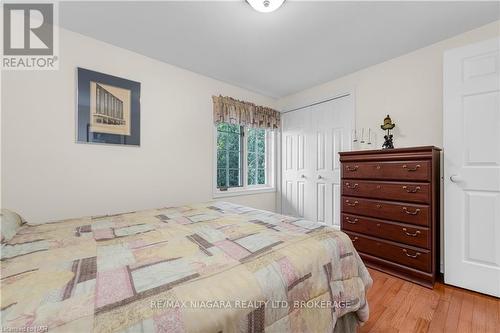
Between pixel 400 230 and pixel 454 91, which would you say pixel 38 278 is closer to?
pixel 400 230

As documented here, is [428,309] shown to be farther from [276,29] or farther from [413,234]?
[276,29]

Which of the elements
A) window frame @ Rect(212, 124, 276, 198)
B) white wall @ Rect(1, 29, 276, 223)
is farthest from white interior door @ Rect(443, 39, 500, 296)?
white wall @ Rect(1, 29, 276, 223)

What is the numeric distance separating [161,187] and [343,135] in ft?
8.18

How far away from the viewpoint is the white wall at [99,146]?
5.67 ft

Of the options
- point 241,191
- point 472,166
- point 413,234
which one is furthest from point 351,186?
point 241,191

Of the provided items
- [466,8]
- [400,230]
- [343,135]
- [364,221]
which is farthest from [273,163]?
[466,8]

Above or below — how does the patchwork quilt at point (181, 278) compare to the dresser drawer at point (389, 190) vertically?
below

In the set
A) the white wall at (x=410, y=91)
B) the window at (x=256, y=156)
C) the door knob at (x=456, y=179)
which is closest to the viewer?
the door knob at (x=456, y=179)

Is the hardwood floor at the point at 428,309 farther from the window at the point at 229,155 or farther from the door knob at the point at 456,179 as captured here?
the window at the point at 229,155

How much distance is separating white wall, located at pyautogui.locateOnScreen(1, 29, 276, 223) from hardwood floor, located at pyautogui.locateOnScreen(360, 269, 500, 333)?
2.16 metres

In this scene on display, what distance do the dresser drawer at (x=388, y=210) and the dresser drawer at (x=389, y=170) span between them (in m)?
0.25

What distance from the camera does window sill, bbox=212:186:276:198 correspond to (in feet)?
9.90

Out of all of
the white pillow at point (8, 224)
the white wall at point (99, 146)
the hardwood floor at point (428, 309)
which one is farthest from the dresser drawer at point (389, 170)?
the white pillow at point (8, 224)

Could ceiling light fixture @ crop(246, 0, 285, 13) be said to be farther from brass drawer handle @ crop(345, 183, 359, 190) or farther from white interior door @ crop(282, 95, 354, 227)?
brass drawer handle @ crop(345, 183, 359, 190)
